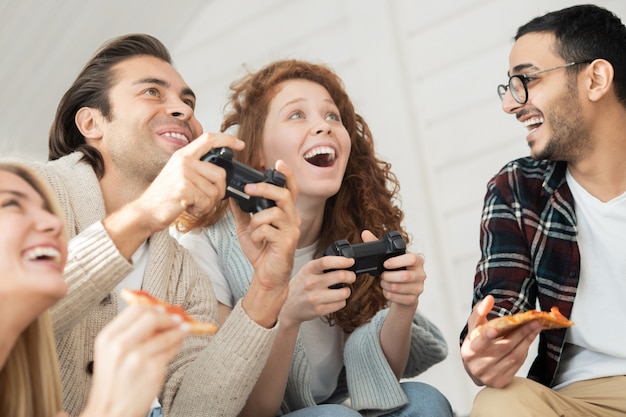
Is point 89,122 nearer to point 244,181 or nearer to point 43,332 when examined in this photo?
point 244,181

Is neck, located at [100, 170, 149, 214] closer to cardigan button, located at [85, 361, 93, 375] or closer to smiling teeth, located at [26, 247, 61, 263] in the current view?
cardigan button, located at [85, 361, 93, 375]

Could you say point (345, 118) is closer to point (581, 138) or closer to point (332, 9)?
point (581, 138)

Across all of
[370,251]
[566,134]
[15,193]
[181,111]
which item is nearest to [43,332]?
[15,193]

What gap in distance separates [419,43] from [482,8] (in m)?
0.27

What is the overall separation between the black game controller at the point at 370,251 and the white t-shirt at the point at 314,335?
1.12ft

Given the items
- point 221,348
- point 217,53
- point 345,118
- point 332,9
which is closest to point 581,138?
point 345,118

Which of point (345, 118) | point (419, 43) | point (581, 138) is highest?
point (419, 43)

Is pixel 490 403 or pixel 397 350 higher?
pixel 397 350

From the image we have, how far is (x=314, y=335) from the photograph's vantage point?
6.89 feet

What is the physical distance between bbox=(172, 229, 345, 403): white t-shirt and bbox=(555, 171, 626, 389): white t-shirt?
566 mm

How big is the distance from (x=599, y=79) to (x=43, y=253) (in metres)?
1.58

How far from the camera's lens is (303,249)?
2191 mm

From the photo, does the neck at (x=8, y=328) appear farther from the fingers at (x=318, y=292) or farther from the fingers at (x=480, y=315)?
the fingers at (x=480, y=315)

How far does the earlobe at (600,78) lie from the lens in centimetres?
211
